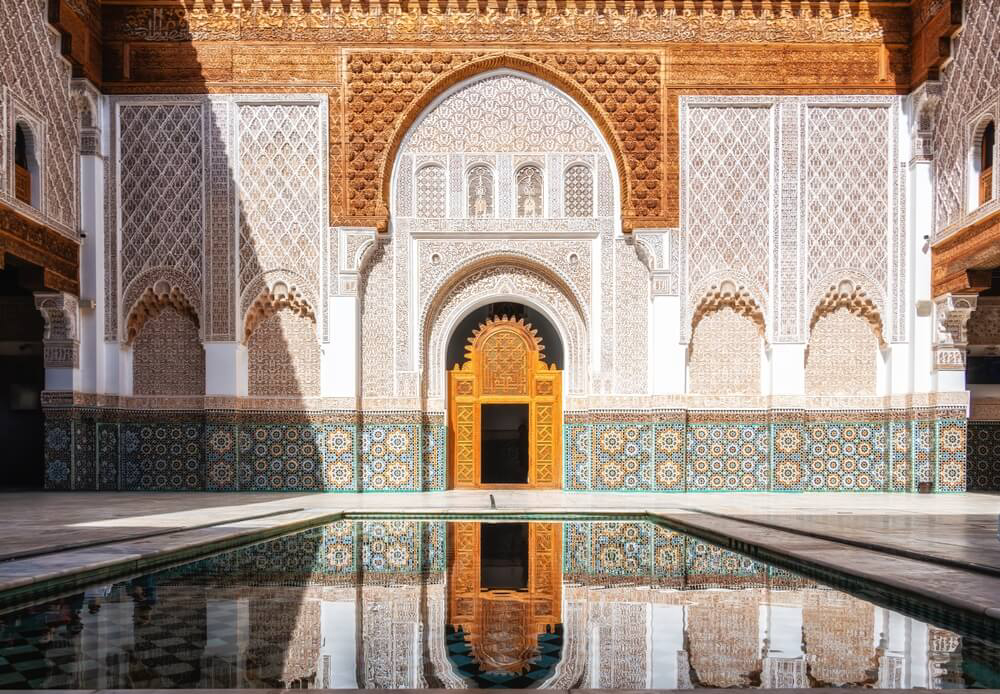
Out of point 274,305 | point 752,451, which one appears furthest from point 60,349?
point 752,451

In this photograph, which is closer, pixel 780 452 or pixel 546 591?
pixel 546 591

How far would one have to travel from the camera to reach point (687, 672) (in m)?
1.69

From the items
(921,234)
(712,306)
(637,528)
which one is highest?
(921,234)

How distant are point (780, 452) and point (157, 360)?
16.2ft

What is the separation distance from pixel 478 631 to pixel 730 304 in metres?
5.37

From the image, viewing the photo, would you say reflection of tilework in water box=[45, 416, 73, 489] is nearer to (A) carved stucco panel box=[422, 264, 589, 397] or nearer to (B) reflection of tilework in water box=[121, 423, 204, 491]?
(B) reflection of tilework in water box=[121, 423, 204, 491]

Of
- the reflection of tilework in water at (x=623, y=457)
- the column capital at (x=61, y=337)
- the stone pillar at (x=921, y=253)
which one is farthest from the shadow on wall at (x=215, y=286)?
the stone pillar at (x=921, y=253)

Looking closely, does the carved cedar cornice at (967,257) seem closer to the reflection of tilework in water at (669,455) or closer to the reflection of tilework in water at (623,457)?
the reflection of tilework in water at (669,455)

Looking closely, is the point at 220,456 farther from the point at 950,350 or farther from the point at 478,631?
the point at 950,350

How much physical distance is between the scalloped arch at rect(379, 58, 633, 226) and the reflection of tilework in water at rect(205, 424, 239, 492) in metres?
2.10

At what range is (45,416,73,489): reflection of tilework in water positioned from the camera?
6.63 metres

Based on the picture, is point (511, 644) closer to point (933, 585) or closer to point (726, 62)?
point (933, 585)

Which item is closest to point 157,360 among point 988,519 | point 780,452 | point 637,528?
point 637,528

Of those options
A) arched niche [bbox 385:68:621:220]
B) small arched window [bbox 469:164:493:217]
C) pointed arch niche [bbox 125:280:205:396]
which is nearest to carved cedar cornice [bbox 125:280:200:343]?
pointed arch niche [bbox 125:280:205:396]
